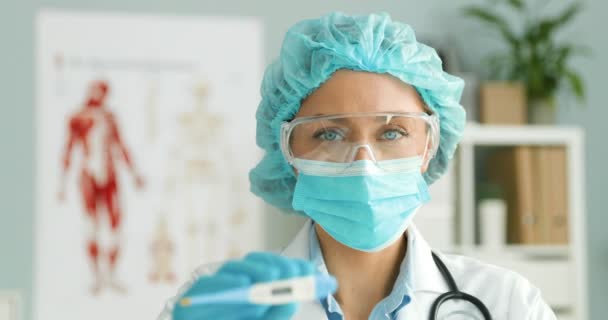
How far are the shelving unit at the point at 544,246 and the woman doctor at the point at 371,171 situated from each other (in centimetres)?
145

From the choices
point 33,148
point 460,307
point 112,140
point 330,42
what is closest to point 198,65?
point 112,140

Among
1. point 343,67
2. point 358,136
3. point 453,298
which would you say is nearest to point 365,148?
point 358,136

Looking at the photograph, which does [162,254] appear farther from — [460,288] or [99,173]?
[460,288]

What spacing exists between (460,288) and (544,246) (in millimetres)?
1639

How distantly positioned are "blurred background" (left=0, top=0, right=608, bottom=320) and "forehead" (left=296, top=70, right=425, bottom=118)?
153 cm

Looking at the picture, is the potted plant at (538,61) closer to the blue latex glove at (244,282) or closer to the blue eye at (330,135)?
the blue eye at (330,135)

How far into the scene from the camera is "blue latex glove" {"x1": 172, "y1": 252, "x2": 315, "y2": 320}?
100cm

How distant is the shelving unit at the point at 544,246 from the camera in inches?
114

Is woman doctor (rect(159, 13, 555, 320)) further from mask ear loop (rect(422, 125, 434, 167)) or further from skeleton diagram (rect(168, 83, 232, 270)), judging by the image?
skeleton diagram (rect(168, 83, 232, 270))

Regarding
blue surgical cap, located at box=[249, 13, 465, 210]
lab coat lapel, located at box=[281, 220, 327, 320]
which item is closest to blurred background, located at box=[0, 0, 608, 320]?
blue surgical cap, located at box=[249, 13, 465, 210]

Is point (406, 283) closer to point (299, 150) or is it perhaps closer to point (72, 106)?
point (299, 150)

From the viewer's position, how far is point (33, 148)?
119 inches

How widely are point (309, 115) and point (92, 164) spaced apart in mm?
1874

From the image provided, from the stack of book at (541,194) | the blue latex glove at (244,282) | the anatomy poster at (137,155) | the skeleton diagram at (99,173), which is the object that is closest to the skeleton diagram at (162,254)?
the anatomy poster at (137,155)
